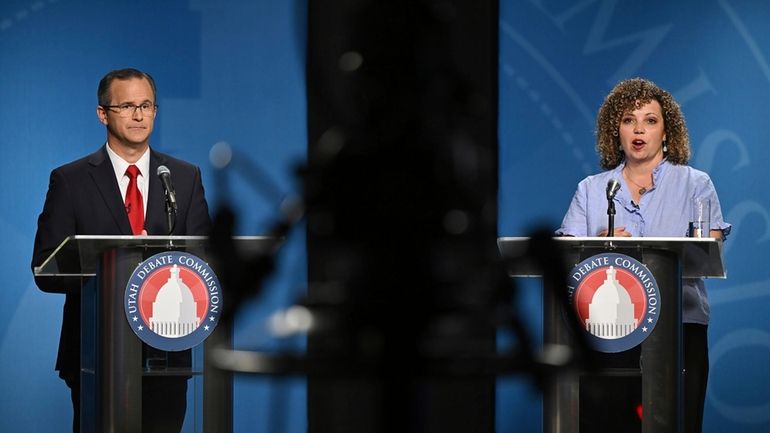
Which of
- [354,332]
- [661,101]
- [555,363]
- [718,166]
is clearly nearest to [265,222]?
[354,332]

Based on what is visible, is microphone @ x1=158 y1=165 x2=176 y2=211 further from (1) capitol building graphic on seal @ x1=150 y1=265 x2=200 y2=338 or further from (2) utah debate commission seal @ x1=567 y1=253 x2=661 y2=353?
(2) utah debate commission seal @ x1=567 y1=253 x2=661 y2=353

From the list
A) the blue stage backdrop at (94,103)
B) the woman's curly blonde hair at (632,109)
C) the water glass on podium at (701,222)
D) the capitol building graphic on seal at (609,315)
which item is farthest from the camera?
the blue stage backdrop at (94,103)

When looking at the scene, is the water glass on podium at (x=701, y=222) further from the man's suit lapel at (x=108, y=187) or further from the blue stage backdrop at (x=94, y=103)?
the blue stage backdrop at (x=94, y=103)

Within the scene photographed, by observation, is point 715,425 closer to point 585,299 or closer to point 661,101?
point 661,101

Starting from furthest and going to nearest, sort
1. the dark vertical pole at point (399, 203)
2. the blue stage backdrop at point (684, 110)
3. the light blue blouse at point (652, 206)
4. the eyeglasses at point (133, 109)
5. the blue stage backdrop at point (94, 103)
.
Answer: the blue stage backdrop at point (684, 110), the blue stage backdrop at point (94, 103), the eyeglasses at point (133, 109), the light blue blouse at point (652, 206), the dark vertical pole at point (399, 203)

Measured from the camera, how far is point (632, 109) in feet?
13.5

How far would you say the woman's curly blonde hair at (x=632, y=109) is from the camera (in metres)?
4.06

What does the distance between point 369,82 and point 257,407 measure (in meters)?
4.82

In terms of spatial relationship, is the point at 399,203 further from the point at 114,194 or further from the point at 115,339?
the point at 114,194

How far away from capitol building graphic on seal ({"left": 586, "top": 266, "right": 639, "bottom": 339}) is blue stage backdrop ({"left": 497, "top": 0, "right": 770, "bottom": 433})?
250 cm

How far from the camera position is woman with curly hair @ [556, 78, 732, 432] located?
3921 mm

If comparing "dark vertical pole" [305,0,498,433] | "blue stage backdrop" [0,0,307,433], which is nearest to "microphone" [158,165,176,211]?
"blue stage backdrop" [0,0,307,433]

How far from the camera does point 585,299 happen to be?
292 centimetres

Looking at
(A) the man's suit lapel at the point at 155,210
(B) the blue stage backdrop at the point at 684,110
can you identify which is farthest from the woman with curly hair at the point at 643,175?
(A) the man's suit lapel at the point at 155,210
